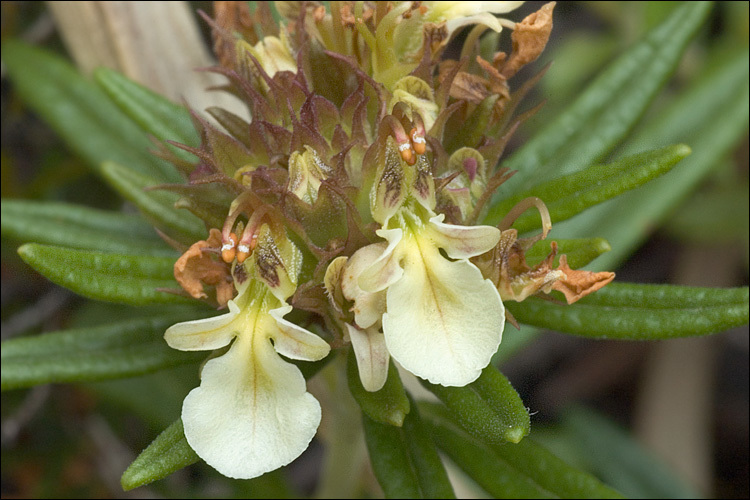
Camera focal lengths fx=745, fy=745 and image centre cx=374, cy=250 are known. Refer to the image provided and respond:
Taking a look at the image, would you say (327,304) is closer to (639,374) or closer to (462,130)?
(462,130)

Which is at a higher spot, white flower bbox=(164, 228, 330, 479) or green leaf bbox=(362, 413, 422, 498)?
white flower bbox=(164, 228, 330, 479)

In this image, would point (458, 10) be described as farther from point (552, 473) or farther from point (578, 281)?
point (552, 473)

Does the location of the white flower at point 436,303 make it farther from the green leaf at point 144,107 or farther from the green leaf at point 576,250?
the green leaf at point 144,107

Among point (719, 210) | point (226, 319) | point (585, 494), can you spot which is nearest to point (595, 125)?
point (585, 494)

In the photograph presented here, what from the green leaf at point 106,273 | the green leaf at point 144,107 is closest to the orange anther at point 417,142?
the green leaf at point 106,273

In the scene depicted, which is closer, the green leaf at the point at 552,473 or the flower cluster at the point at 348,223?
the flower cluster at the point at 348,223

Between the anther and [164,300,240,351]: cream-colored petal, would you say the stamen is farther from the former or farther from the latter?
the anther

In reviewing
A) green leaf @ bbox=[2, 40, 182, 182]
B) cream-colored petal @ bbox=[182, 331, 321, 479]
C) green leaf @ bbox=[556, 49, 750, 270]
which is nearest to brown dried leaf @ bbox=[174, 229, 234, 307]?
cream-colored petal @ bbox=[182, 331, 321, 479]

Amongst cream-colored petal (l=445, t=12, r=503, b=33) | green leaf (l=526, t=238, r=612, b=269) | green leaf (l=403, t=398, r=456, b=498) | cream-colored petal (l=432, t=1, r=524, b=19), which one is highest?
cream-colored petal (l=445, t=12, r=503, b=33)
